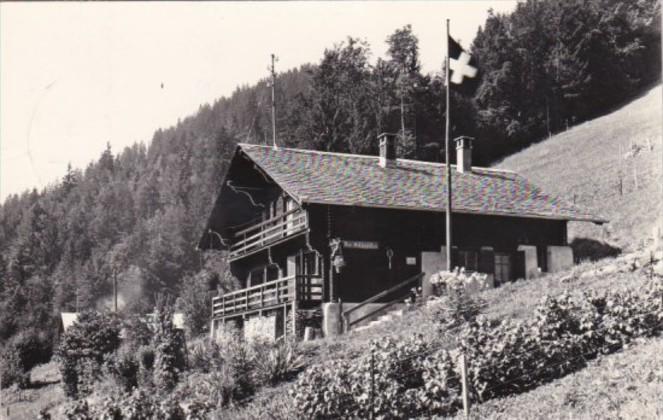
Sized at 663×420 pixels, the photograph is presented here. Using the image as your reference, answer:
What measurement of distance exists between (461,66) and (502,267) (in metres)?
10.1

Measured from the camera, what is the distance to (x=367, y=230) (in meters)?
26.0

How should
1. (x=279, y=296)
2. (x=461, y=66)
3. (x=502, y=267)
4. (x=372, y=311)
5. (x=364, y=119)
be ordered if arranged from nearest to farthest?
(x=461, y=66) → (x=372, y=311) → (x=279, y=296) → (x=502, y=267) → (x=364, y=119)

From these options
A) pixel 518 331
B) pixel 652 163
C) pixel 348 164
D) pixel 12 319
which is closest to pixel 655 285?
pixel 518 331

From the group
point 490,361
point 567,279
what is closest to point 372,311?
point 567,279

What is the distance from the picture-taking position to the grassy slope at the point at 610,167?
35531 millimetres

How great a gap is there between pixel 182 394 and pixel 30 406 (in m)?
11.2

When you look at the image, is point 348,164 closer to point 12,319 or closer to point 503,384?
point 503,384

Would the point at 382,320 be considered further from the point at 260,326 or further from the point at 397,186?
the point at 260,326

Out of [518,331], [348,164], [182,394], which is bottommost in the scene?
[182,394]

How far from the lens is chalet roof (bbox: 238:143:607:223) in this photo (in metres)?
25.5

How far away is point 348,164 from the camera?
96.2 ft

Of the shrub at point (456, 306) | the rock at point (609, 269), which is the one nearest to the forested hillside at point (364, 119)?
the rock at point (609, 269)

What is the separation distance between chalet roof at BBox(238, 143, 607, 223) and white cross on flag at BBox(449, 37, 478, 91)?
5979mm

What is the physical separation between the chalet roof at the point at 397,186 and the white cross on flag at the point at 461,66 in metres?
5.98
